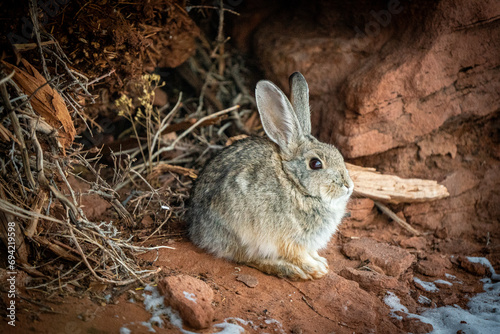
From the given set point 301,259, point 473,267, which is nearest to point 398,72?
point 473,267

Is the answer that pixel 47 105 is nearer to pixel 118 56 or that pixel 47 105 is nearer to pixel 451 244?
pixel 118 56

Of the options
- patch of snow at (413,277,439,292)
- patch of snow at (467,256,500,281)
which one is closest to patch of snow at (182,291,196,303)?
patch of snow at (413,277,439,292)

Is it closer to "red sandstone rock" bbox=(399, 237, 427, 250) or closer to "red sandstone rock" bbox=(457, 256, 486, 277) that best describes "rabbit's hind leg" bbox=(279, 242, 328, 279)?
"red sandstone rock" bbox=(399, 237, 427, 250)

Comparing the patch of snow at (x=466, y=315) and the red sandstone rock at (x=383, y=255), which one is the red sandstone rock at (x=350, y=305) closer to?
the patch of snow at (x=466, y=315)

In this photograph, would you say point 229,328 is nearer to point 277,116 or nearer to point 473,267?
point 277,116

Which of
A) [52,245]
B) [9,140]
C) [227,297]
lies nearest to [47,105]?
[9,140]

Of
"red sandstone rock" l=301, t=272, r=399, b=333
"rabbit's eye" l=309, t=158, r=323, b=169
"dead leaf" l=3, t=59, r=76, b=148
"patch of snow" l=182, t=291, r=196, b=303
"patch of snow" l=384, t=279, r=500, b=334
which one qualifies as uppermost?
"dead leaf" l=3, t=59, r=76, b=148

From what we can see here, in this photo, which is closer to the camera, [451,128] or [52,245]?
[52,245]
